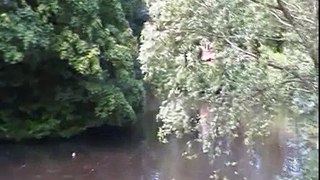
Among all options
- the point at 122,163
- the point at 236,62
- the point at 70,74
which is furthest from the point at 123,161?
the point at 236,62

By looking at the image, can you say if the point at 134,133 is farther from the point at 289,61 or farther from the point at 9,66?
the point at 289,61

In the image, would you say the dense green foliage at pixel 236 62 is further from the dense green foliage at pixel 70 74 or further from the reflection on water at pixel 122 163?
the dense green foliage at pixel 70 74

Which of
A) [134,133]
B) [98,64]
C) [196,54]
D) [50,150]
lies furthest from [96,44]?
[196,54]

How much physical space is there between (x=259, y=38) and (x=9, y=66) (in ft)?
16.8

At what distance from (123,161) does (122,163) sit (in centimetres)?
13

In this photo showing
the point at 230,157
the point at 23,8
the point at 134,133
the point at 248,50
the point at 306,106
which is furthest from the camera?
the point at 134,133

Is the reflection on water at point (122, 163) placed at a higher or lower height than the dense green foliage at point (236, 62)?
lower

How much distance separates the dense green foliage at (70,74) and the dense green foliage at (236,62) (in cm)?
312

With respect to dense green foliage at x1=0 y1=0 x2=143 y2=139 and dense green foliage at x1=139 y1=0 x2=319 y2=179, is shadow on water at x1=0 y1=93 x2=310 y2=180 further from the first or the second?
dense green foliage at x1=139 y1=0 x2=319 y2=179

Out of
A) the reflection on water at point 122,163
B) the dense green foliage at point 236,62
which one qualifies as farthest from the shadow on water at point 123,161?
the dense green foliage at point 236,62

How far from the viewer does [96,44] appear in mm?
9367

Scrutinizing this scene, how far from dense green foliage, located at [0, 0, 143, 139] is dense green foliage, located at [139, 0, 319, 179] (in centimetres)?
312

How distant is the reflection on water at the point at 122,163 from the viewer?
8.88 m

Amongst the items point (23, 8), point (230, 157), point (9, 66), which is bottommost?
point (230, 157)
